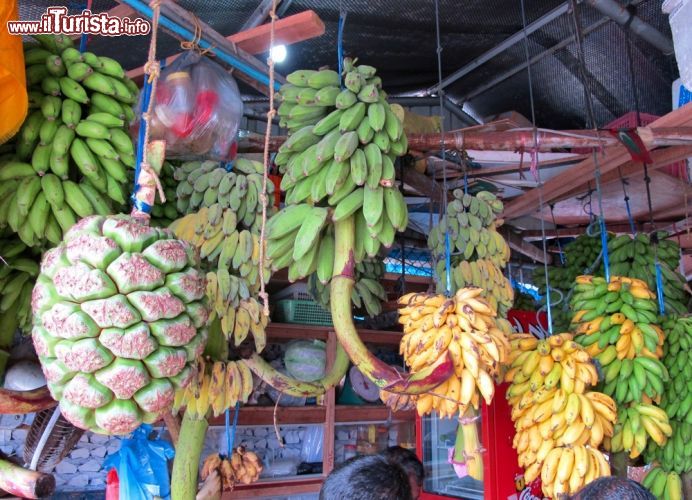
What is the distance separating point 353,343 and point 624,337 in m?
1.15

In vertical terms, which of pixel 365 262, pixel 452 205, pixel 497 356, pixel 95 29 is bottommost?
pixel 497 356

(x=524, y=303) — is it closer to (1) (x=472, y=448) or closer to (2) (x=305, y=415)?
(2) (x=305, y=415)

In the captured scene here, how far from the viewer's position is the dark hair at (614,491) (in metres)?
1.33

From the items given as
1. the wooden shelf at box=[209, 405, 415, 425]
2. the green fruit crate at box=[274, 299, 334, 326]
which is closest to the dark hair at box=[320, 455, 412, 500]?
the wooden shelf at box=[209, 405, 415, 425]

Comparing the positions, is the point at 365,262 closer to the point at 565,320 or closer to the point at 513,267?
the point at 565,320

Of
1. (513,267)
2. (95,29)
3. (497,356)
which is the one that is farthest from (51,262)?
(513,267)

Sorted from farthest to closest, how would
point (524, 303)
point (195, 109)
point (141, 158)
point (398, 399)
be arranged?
point (524, 303), point (195, 109), point (398, 399), point (141, 158)

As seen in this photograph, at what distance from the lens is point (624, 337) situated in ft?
6.41

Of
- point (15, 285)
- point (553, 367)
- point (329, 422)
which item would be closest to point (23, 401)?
point (15, 285)

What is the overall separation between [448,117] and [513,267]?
1665 millimetres

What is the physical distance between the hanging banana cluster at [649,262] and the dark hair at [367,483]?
5.50ft

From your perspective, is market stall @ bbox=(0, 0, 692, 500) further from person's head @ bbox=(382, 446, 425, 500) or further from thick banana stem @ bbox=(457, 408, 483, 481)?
person's head @ bbox=(382, 446, 425, 500)

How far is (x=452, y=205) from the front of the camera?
2.01 meters

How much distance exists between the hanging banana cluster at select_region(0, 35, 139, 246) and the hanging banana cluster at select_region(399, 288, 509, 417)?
87 cm
